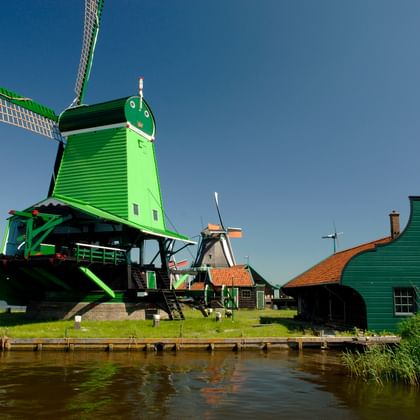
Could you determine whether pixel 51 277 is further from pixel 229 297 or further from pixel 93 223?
pixel 229 297

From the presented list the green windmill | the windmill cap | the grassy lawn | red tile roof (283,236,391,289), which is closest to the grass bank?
red tile roof (283,236,391,289)

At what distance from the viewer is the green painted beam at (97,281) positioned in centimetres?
2790

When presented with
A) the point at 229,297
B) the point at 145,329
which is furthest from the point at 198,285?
the point at 145,329

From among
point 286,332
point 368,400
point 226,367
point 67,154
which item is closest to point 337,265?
point 286,332

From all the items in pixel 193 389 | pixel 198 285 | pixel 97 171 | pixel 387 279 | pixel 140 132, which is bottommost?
pixel 193 389

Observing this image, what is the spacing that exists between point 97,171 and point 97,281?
9048 millimetres

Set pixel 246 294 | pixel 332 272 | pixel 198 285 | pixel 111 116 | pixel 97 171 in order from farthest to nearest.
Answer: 1. pixel 198 285
2. pixel 246 294
3. pixel 111 116
4. pixel 97 171
5. pixel 332 272

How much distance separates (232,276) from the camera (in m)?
53.6

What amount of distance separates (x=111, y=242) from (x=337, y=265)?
1524cm

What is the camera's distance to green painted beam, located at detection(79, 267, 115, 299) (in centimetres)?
2790

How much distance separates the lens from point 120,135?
33844mm

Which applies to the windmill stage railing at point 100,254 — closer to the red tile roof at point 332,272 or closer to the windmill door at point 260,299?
the red tile roof at point 332,272

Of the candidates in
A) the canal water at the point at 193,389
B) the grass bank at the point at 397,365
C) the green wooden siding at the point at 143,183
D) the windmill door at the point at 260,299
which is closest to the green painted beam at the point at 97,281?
the green wooden siding at the point at 143,183

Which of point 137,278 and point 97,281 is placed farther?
point 137,278
